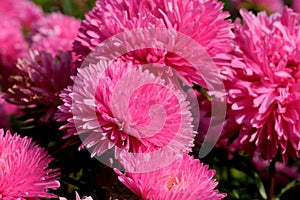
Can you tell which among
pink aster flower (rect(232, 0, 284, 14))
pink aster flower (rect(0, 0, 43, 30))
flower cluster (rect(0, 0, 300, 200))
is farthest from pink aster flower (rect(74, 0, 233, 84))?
pink aster flower (rect(0, 0, 43, 30))

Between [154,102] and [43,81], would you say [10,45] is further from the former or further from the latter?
[154,102]

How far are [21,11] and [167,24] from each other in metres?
1.41

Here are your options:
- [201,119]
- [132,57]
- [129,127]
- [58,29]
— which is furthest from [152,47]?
[58,29]

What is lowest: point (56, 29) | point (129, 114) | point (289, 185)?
point (289, 185)

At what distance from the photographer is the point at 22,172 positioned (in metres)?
0.75

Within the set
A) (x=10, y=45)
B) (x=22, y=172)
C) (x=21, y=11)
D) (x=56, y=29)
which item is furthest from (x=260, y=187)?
(x=21, y=11)

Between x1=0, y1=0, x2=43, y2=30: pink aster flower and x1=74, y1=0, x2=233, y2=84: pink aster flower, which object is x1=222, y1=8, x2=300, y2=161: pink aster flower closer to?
x1=74, y1=0, x2=233, y2=84: pink aster flower

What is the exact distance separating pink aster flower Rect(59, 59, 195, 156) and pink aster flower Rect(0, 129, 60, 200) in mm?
61

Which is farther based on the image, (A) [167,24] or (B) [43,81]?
(B) [43,81]

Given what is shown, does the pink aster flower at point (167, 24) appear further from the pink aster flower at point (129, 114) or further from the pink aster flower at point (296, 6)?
the pink aster flower at point (296, 6)

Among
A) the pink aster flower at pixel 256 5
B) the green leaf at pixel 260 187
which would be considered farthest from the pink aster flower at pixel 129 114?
the pink aster flower at pixel 256 5

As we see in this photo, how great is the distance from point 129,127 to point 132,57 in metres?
0.13

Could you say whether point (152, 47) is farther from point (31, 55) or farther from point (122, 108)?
point (31, 55)

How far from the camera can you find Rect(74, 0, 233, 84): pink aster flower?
86 cm
